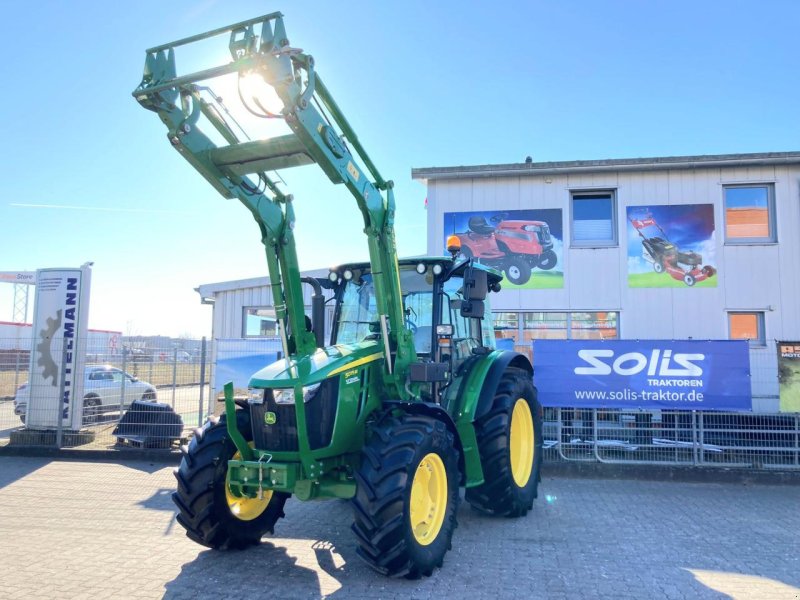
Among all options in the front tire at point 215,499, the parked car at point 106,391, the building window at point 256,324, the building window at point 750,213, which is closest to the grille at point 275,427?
the front tire at point 215,499

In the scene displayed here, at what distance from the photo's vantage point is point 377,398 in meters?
4.98

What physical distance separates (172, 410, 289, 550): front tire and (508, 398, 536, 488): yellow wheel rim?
2581 mm

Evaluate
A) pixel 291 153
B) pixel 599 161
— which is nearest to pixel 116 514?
pixel 291 153

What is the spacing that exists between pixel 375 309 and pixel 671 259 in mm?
7495

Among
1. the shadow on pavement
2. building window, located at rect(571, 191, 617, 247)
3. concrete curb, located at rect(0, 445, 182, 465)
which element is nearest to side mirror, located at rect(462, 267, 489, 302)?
the shadow on pavement

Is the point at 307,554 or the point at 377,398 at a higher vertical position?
the point at 377,398

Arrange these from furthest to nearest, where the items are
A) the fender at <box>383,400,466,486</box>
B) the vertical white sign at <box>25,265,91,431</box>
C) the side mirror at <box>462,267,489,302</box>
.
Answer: the vertical white sign at <box>25,265,91,431</box> → the side mirror at <box>462,267,489,302</box> → the fender at <box>383,400,466,486</box>

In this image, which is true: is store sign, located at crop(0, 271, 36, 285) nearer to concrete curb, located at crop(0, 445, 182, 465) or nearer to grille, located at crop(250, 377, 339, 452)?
concrete curb, located at crop(0, 445, 182, 465)

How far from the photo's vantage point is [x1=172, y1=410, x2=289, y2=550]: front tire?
15.1ft

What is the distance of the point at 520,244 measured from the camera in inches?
453

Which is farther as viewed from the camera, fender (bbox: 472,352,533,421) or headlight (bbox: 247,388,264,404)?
fender (bbox: 472,352,533,421)

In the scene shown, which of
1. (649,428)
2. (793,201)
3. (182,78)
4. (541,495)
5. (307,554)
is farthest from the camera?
(793,201)

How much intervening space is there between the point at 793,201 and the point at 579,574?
9.66 meters

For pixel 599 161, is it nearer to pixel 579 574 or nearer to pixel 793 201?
pixel 793 201
